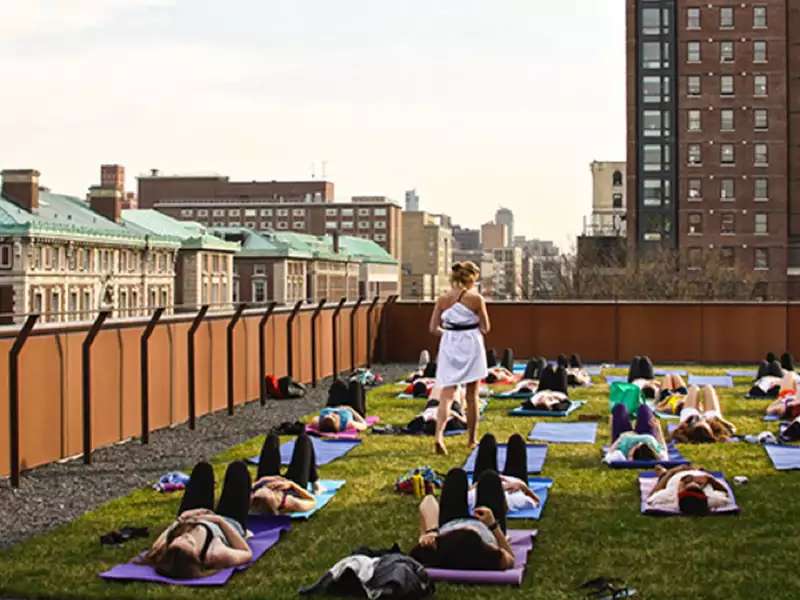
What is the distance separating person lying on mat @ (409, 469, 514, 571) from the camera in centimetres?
851

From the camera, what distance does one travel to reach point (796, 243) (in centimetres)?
10144

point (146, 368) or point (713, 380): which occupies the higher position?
point (146, 368)

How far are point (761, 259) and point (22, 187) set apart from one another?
2352 inches

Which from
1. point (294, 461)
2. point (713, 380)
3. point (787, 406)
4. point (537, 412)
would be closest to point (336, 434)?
point (537, 412)

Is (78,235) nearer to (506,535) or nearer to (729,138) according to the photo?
(729,138)

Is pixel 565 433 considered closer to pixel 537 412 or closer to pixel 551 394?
pixel 537 412

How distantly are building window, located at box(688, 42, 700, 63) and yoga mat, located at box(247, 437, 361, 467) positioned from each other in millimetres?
92373

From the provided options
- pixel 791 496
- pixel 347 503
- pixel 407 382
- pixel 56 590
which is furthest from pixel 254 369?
pixel 56 590

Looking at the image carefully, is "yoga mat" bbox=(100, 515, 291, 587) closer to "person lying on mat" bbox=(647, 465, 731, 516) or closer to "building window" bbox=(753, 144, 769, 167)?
"person lying on mat" bbox=(647, 465, 731, 516)

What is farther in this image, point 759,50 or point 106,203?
point 106,203

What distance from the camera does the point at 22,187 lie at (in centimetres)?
9719

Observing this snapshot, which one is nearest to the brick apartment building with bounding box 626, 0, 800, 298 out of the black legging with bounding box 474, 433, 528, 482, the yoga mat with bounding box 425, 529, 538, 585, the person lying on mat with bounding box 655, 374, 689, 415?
the person lying on mat with bounding box 655, 374, 689, 415

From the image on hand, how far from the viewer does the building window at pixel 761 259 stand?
10069 cm

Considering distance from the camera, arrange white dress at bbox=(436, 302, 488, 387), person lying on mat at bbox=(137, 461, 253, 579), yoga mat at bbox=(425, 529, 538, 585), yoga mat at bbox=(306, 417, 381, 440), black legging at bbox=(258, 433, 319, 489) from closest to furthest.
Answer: yoga mat at bbox=(425, 529, 538, 585) → person lying on mat at bbox=(137, 461, 253, 579) → black legging at bbox=(258, 433, 319, 489) → white dress at bbox=(436, 302, 488, 387) → yoga mat at bbox=(306, 417, 381, 440)
